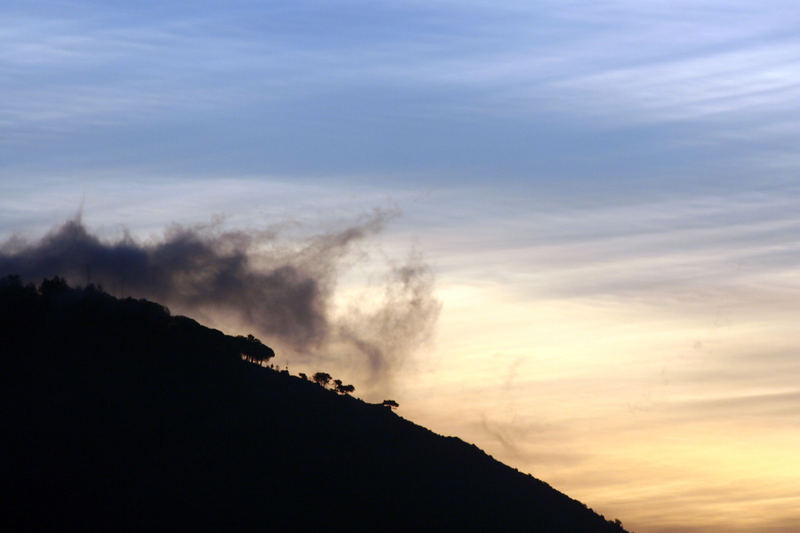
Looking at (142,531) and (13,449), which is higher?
(13,449)

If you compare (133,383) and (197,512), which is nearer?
(197,512)

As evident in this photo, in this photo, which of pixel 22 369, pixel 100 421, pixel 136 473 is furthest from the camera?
pixel 22 369

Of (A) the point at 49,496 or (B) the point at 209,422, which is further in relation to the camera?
(B) the point at 209,422

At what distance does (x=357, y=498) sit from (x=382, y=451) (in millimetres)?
17825

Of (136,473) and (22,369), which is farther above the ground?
(22,369)

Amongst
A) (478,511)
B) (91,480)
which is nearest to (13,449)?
(91,480)

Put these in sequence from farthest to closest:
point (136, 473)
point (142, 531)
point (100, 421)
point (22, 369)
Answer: point (22, 369) < point (100, 421) < point (136, 473) < point (142, 531)

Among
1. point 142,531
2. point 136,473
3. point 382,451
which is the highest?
point 382,451

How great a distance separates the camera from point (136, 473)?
17125cm

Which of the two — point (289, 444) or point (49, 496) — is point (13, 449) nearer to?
point (49, 496)

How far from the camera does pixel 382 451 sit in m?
197

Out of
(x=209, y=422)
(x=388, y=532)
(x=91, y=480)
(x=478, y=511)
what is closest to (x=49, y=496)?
(x=91, y=480)

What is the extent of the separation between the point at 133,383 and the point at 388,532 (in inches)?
2190

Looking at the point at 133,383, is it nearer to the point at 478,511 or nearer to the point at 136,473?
the point at 136,473
